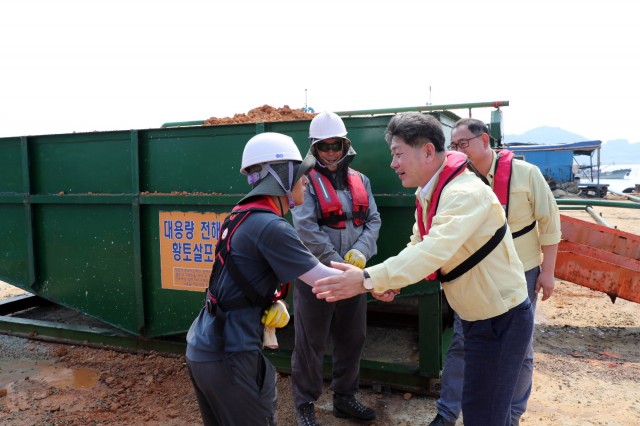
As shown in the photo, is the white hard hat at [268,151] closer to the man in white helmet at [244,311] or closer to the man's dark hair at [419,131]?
the man in white helmet at [244,311]

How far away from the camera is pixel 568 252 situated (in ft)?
17.4

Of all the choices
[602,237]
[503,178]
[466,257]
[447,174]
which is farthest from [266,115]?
[602,237]

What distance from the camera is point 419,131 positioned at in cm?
226

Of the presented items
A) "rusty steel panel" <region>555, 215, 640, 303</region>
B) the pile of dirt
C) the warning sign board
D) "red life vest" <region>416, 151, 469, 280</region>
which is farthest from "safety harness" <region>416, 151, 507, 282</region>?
"rusty steel panel" <region>555, 215, 640, 303</region>

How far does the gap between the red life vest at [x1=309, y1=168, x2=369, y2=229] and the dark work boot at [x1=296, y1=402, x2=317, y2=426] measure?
49.3 inches

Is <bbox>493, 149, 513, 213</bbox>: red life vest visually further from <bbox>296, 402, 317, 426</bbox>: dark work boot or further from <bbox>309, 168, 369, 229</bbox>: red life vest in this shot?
<bbox>296, 402, 317, 426</bbox>: dark work boot

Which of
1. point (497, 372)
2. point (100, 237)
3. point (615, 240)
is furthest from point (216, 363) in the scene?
point (615, 240)

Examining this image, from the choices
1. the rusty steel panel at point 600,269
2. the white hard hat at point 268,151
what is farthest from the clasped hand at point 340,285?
the rusty steel panel at point 600,269

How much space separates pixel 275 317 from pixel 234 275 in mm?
278

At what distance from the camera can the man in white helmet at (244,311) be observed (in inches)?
82.2

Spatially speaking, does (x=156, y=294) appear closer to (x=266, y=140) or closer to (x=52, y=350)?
(x=52, y=350)

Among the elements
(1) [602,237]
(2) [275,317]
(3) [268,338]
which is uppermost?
(2) [275,317]

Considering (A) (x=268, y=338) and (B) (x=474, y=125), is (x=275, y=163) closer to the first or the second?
(A) (x=268, y=338)

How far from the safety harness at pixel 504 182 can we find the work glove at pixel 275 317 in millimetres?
1637
